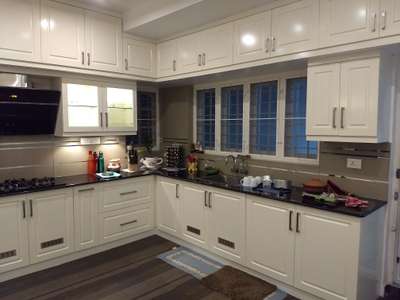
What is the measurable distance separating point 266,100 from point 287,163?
78 centimetres

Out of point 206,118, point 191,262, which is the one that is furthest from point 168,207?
point 206,118

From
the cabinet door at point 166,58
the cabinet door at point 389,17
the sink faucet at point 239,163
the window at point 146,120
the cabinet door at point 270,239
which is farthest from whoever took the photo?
the window at point 146,120

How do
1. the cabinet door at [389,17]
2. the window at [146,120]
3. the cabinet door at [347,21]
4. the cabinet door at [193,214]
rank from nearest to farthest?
the cabinet door at [389,17]
the cabinet door at [347,21]
the cabinet door at [193,214]
the window at [146,120]

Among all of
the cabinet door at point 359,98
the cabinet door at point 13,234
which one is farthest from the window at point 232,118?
the cabinet door at point 13,234

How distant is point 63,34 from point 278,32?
7.16 ft

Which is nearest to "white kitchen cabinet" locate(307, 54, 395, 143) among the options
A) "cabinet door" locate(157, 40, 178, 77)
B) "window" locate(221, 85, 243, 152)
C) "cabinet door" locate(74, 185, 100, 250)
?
"window" locate(221, 85, 243, 152)

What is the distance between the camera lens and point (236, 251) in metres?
3.00

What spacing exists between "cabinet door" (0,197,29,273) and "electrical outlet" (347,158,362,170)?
10.1ft

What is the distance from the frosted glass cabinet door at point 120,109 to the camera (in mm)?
3666

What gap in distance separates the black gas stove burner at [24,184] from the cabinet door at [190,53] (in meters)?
1.96

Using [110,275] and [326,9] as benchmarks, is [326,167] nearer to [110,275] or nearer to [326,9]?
[326,9]

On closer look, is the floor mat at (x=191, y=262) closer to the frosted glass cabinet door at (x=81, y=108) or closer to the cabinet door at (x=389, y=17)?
the frosted glass cabinet door at (x=81, y=108)

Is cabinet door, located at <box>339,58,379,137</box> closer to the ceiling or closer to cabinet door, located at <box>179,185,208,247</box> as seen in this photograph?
the ceiling

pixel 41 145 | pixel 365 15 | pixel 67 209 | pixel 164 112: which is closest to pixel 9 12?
pixel 41 145
